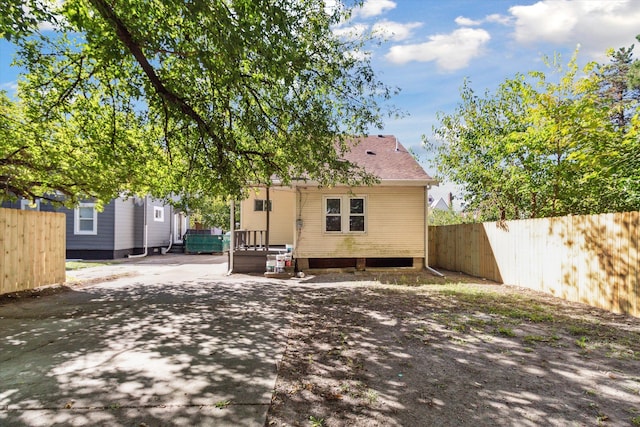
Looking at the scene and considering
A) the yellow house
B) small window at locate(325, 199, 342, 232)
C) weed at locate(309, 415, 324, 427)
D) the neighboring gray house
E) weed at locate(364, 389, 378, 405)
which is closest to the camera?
weed at locate(309, 415, 324, 427)

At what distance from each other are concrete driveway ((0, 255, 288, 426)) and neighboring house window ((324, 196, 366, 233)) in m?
4.84

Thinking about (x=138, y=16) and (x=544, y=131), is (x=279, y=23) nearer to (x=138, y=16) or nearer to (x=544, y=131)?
(x=138, y=16)

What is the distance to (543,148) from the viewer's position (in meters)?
9.57

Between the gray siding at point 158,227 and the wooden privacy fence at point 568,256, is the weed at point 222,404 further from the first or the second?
the gray siding at point 158,227

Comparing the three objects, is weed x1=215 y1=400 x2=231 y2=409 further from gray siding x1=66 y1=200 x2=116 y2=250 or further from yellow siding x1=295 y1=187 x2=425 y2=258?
gray siding x1=66 y1=200 x2=116 y2=250

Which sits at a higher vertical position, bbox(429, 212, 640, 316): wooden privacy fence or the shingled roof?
the shingled roof

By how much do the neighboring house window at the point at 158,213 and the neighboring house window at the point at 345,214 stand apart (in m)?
14.1

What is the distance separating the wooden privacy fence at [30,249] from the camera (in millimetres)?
7672

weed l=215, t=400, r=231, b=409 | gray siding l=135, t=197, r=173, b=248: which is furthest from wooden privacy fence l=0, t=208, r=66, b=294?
gray siding l=135, t=197, r=173, b=248

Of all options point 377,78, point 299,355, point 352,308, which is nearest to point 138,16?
point 377,78

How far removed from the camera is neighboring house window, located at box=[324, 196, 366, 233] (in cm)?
1256

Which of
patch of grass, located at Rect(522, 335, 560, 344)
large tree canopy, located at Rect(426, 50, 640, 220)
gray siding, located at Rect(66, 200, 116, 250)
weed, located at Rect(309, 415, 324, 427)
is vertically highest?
large tree canopy, located at Rect(426, 50, 640, 220)

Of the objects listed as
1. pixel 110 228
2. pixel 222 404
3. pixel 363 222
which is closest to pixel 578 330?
pixel 222 404

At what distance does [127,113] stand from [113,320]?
4569 millimetres
